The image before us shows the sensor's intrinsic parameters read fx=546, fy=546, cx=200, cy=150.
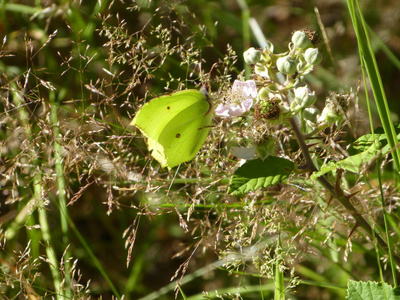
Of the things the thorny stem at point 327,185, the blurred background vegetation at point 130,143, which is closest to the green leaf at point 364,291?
the thorny stem at point 327,185

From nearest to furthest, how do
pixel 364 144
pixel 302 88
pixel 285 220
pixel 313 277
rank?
pixel 302 88 < pixel 364 144 < pixel 285 220 < pixel 313 277

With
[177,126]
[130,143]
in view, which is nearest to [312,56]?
[177,126]

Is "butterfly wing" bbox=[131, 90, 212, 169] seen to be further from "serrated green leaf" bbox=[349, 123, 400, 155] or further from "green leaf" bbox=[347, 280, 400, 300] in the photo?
"green leaf" bbox=[347, 280, 400, 300]

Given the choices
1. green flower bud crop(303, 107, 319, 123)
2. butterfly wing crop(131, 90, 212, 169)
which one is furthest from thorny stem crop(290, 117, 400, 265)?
butterfly wing crop(131, 90, 212, 169)

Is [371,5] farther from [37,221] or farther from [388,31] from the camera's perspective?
[37,221]

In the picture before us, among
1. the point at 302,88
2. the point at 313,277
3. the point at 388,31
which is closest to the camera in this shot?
the point at 302,88

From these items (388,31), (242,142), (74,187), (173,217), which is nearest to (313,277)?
(173,217)

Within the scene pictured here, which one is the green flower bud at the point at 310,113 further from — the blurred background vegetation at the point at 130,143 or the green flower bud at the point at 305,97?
the blurred background vegetation at the point at 130,143

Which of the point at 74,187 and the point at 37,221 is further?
the point at 74,187
